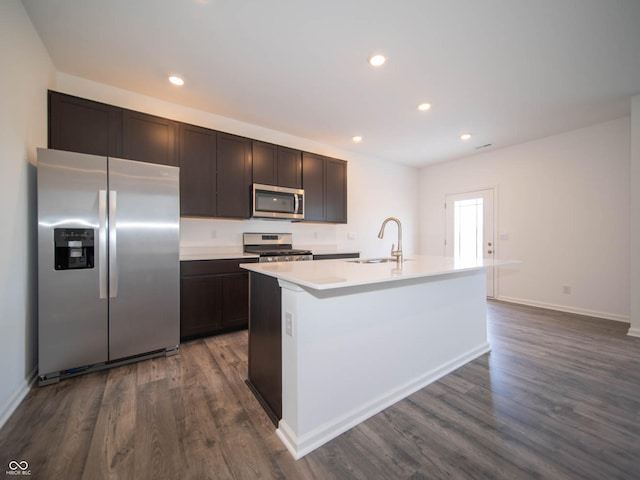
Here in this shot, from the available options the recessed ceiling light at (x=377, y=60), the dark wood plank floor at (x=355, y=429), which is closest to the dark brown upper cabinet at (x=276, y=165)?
the recessed ceiling light at (x=377, y=60)

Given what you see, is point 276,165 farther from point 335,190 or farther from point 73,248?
point 73,248

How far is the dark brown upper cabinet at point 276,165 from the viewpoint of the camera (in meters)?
3.55

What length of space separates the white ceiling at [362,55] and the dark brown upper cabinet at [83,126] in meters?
0.37

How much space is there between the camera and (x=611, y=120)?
355cm

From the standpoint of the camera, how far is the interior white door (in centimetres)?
482

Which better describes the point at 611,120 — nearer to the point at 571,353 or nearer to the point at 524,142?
the point at 524,142

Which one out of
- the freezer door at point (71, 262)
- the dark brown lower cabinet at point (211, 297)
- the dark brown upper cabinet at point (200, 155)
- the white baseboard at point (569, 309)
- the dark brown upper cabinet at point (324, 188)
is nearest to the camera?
Answer: the freezer door at point (71, 262)

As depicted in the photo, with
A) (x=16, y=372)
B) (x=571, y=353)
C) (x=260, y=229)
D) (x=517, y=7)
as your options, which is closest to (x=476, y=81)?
(x=517, y=7)

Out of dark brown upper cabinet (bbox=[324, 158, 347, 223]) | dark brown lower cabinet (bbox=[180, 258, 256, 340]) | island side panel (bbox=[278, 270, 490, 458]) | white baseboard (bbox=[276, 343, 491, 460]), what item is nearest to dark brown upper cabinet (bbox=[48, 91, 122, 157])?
dark brown lower cabinet (bbox=[180, 258, 256, 340])

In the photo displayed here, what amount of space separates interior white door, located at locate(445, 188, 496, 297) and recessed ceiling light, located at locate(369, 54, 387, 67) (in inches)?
143

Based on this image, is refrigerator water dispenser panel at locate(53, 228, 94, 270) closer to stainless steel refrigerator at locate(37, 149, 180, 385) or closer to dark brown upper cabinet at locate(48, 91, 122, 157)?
stainless steel refrigerator at locate(37, 149, 180, 385)

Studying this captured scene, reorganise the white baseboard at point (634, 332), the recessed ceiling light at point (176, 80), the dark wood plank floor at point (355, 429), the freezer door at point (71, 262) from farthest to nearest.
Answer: the white baseboard at point (634, 332), the recessed ceiling light at point (176, 80), the freezer door at point (71, 262), the dark wood plank floor at point (355, 429)

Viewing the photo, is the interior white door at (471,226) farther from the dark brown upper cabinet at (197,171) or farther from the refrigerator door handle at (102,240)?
the refrigerator door handle at (102,240)

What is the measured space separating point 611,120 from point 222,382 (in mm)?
5674
